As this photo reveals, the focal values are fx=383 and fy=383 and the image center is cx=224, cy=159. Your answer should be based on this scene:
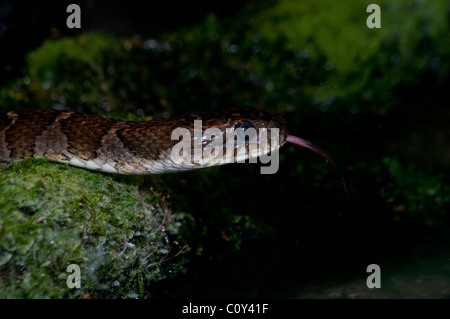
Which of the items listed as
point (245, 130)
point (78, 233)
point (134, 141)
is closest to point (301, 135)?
point (245, 130)

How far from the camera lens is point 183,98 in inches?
295

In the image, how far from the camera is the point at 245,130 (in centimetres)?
371

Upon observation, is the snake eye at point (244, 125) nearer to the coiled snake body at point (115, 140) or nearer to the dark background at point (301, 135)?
the coiled snake body at point (115, 140)

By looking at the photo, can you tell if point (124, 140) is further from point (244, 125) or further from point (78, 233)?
point (244, 125)

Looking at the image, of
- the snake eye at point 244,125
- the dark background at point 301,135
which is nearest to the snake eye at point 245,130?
the snake eye at point 244,125

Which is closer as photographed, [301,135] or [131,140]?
[131,140]

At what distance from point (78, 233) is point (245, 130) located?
1754 millimetres

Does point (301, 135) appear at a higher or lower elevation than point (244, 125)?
higher

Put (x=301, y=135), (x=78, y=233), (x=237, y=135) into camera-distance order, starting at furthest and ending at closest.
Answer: (x=301, y=135), (x=237, y=135), (x=78, y=233)
